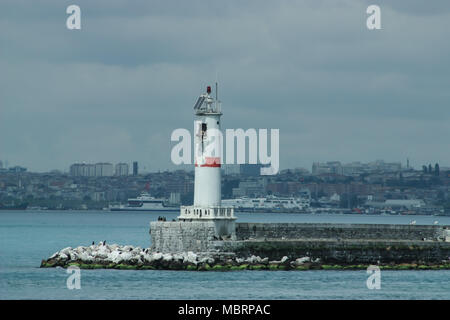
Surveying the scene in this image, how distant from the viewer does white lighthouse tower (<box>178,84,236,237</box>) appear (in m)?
45.6

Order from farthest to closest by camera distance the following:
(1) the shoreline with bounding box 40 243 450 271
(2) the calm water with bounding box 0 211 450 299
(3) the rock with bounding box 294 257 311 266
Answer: (3) the rock with bounding box 294 257 311 266, (1) the shoreline with bounding box 40 243 450 271, (2) the calm water with bounding box 0 211 450 299

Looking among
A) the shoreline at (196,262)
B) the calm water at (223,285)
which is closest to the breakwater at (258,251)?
the shoreline at (196,262)

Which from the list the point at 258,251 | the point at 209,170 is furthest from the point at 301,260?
the point at 209,170

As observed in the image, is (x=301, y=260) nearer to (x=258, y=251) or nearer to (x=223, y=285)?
(x=258, y=251)

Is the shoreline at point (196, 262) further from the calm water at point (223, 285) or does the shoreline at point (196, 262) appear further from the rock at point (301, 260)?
the calm water at point (223, 285)

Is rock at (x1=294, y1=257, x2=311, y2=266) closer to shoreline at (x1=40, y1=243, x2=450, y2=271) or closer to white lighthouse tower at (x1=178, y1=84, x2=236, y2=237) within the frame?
shoreline at (x1=40, y1=243, x2=450, y2=271)

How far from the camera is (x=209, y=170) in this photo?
150ft

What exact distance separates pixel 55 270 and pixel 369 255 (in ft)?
41.2

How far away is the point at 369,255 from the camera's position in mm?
46625

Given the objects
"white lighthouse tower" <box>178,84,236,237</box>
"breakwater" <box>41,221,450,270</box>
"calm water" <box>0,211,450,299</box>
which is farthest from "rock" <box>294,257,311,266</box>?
"white lighthouse tower" <box>178,84,236,237</box>

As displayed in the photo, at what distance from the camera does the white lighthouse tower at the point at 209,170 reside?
45.6 meters
